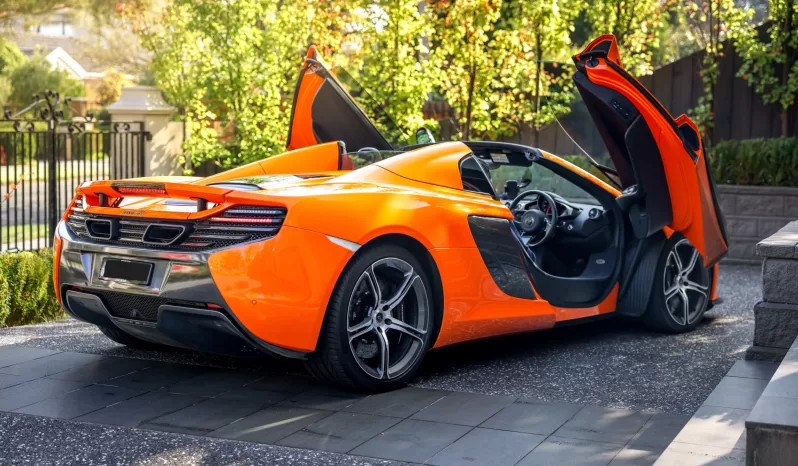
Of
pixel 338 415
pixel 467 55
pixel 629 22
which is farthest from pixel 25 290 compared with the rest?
pixel 629 22

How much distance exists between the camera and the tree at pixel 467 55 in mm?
12188

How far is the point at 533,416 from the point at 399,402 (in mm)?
697

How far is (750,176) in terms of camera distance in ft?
38.4

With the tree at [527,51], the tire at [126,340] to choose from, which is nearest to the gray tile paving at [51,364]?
the tire at [126,340]

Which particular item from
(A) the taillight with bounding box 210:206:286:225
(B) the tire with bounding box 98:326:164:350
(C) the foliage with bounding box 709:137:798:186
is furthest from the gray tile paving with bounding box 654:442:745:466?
(C) the foliage with bounding box 709:137:798:186

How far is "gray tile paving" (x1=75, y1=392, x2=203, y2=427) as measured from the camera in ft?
15.1

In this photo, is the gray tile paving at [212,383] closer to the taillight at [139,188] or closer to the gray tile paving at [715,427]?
the taillight at [139,188]

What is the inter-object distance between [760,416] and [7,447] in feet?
9.89

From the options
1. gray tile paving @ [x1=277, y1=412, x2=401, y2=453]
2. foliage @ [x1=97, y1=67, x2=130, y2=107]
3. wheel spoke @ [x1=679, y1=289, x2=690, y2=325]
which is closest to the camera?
gray tile paving @ [x1=277, y1=412, x2=401, y2=453]

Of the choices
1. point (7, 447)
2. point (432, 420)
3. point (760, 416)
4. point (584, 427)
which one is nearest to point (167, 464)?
point (7, 447)

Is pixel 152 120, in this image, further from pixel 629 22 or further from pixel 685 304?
pixel 685 304

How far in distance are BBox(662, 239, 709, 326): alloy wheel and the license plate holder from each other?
3590 millimetres

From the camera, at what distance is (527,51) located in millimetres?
12977

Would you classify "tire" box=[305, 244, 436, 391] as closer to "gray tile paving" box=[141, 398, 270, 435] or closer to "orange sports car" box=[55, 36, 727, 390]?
"orange sports car" box=[55, 36, 727, 390]
